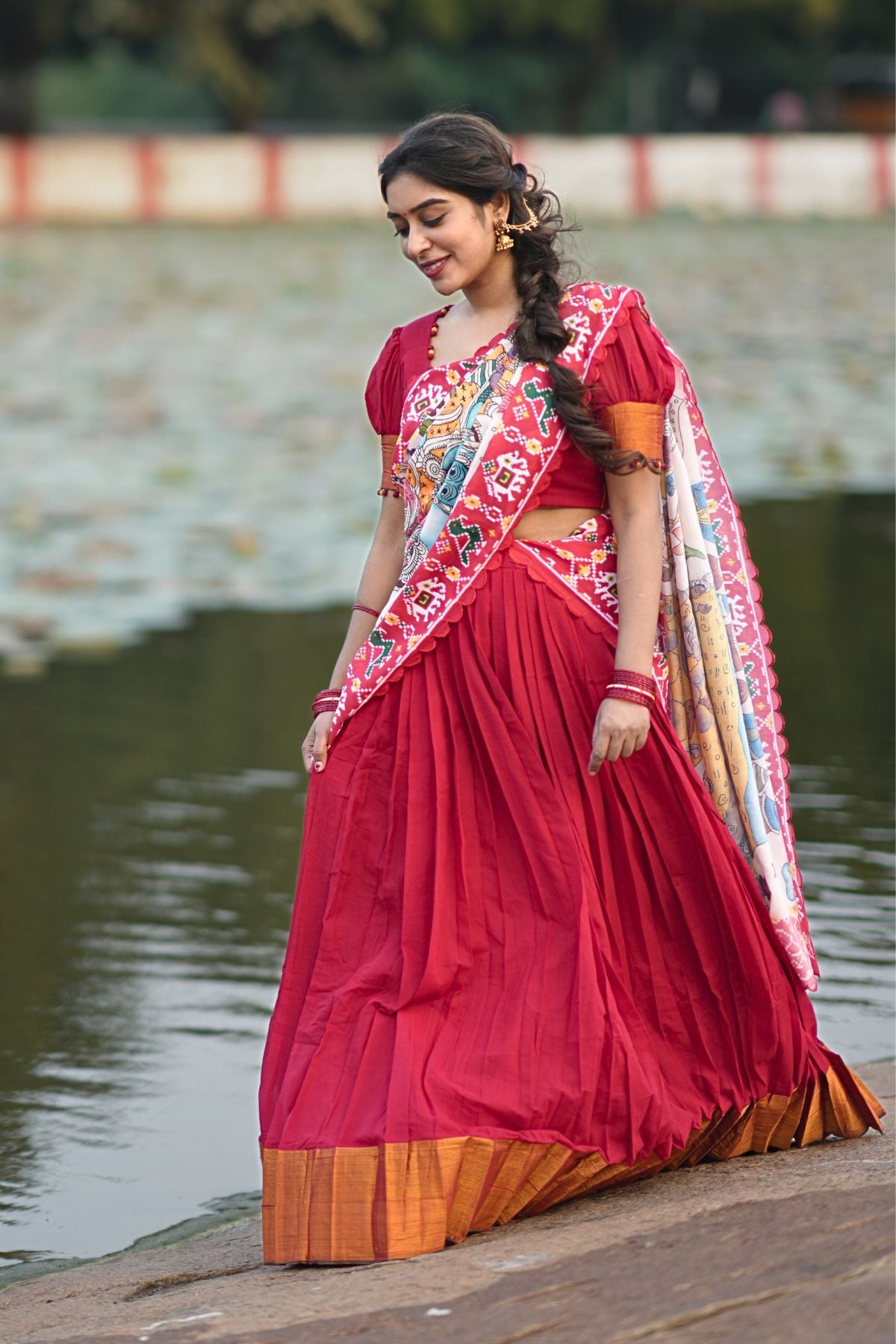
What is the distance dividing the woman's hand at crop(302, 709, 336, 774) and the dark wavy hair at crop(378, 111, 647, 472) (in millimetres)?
537

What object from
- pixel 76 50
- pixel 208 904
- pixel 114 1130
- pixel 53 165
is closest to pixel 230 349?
pixel 208 904

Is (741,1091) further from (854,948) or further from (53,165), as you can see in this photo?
(53,165)

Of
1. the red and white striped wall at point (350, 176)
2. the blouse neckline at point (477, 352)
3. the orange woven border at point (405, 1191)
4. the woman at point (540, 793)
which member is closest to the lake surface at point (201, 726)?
the orange woven border at point (405, 1191)

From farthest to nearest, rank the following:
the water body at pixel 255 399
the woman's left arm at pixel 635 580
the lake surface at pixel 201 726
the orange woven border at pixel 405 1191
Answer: the water body at pixel 255 399 < the lake surface at pixel 201 726 < the woman's left arm at pixel 635 580 < the orange woven border at pixel 405 1191

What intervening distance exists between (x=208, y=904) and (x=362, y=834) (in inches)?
73.2

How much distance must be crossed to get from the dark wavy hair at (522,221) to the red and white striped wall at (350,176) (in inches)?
988

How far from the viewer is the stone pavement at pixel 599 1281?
2154 mm

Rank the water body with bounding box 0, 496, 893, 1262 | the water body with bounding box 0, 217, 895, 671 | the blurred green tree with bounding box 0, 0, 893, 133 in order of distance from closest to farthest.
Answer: the water body with bounding box 0, 496, 893, 1262 < the water body with bounding box 0, 217, 895, 671 < the blurred green tree with bounding box 0, 0, 893, 133

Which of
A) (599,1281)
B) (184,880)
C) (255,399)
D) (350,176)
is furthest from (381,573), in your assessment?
(350,176)

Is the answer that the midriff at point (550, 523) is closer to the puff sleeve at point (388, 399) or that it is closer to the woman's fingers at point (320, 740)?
the puff sleeve at point (388, 399)

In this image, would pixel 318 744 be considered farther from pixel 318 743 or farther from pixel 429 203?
pixel 429 203

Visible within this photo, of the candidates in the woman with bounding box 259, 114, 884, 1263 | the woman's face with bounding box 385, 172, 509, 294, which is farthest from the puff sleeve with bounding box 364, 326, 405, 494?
the woman's face with bounding box 385, 172, 509, 294

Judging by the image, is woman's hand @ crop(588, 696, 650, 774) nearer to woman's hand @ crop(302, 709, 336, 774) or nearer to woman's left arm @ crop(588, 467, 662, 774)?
woman's left arm @ crop(588, 467, 662, 774)

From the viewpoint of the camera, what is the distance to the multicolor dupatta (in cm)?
283
